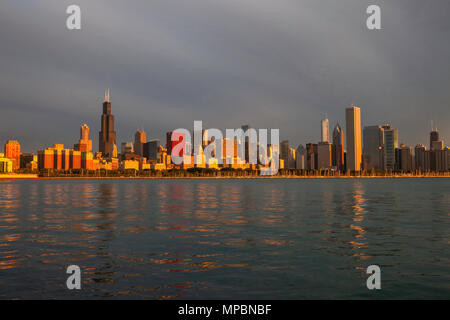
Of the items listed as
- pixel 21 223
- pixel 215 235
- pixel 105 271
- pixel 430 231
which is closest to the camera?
pixel 105 271

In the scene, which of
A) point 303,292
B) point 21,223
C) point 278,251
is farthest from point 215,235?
point 21,223

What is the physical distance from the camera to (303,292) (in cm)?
1759

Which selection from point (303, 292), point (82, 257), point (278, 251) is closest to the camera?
point (303, 292)

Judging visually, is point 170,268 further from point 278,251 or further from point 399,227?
point 399,227
